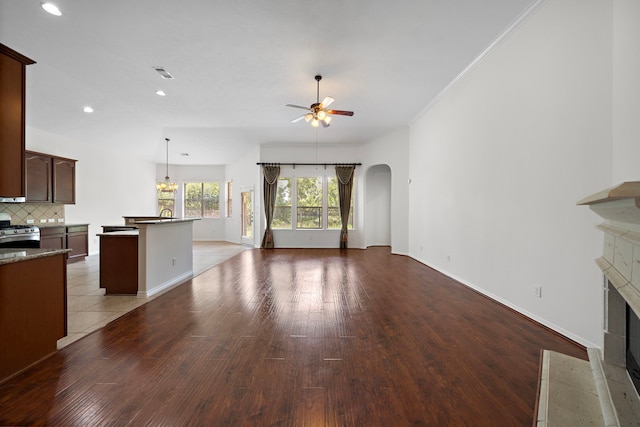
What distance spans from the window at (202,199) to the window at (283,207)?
10.5 feet

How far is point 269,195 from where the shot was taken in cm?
866

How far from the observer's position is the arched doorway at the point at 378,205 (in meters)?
9.05

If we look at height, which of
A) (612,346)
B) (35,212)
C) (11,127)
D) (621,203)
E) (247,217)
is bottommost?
(612,346)

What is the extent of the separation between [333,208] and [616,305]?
7.26m

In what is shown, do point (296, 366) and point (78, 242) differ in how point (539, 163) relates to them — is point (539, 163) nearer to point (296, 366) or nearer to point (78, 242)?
point (296, 366)

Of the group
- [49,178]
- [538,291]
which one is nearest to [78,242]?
[49,178]

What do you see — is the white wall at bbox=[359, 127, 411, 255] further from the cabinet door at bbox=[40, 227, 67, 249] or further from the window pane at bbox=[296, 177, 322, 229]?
the cabinet door at bbox=[40, 227, 67, 249]

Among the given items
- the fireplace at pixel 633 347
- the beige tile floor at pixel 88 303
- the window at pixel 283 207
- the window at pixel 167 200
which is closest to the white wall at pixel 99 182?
the window at pixel 167 200

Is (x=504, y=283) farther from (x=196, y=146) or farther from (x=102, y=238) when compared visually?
(x=196, y=146)

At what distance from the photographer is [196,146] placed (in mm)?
8914

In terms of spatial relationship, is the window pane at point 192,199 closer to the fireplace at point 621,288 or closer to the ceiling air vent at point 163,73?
the ceiling air vent at point 163,73

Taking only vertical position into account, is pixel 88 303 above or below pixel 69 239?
below

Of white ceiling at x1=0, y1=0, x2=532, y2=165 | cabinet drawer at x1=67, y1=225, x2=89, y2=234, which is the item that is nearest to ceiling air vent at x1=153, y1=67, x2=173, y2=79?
white ceiling at x1=0, y1=0, x2=532, y2=165

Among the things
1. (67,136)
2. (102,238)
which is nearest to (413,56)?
(102,238)
